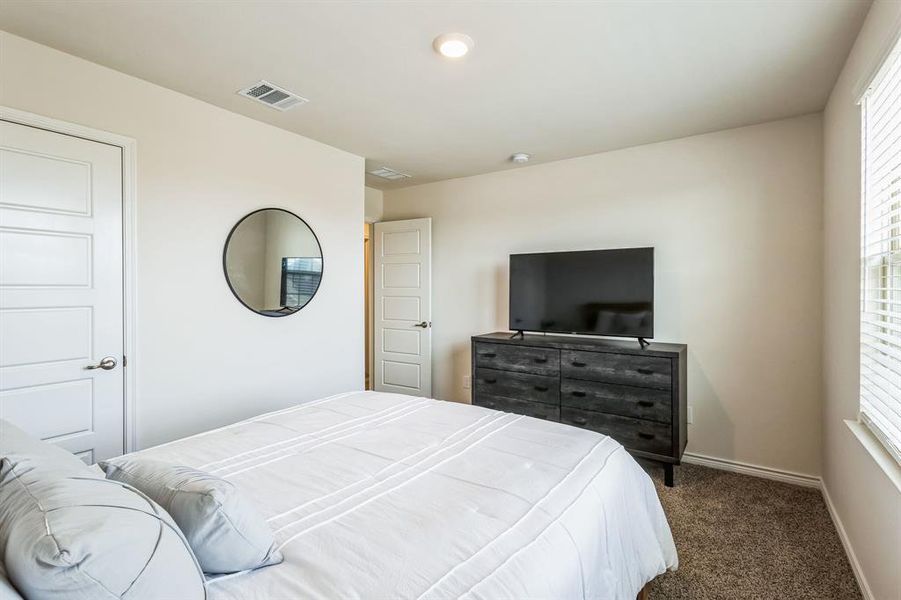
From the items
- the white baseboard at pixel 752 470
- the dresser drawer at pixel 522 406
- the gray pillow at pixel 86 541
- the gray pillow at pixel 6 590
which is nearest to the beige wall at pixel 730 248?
the white baseboard at pixel 752 470

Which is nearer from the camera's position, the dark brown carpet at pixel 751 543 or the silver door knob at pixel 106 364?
the dark brown carpet at pixel 751 543

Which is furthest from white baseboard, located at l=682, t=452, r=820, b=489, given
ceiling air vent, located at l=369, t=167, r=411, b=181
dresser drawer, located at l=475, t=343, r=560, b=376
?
ceiling air vent, located at l=369, t=167, r=411, b=181

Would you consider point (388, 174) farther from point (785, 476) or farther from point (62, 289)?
point (785, 476)

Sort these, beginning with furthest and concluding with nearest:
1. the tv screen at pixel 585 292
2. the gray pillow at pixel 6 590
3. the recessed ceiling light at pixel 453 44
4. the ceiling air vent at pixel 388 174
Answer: the ceiling air vent at pixel 388 174 < the tv screen at pixel 585 292 < the recessed ceiling light at pixel 453 44 < the gray pillow at pixel 6 590

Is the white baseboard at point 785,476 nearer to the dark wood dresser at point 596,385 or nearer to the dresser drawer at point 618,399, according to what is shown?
the dark wood dresser at point 596,385

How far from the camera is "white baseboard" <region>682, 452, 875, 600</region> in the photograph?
221 cm

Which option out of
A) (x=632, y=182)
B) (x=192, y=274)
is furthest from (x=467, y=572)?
(x=632, y=182)

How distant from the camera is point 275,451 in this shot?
1747mm

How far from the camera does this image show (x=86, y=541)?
75 centimetres

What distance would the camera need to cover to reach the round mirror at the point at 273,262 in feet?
10.2

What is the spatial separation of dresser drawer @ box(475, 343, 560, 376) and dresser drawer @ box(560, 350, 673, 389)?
9cm

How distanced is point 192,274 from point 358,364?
1.62 m

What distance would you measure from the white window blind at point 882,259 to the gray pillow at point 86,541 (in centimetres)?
226

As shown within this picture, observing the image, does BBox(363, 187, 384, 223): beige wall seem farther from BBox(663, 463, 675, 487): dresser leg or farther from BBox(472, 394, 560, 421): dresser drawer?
BBox(663, 463, 675, 487): dresser leg
